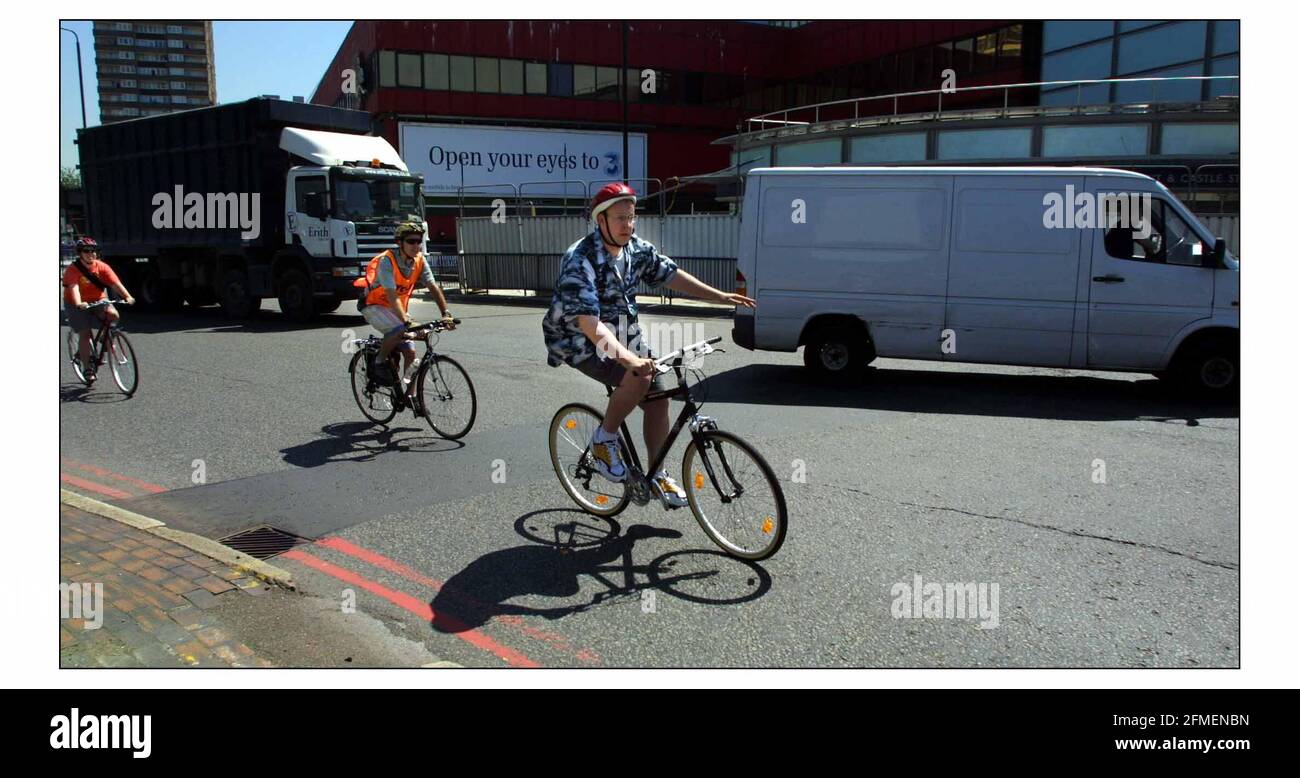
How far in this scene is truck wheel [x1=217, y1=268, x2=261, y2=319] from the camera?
18.3 meters

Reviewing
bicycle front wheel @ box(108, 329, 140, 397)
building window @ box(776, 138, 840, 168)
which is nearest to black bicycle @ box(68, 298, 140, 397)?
bicycle front wheel @ box(108, 329, 140, 397)

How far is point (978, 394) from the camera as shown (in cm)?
952

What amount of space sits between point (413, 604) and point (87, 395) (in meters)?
7.60

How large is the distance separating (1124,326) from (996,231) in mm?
1562

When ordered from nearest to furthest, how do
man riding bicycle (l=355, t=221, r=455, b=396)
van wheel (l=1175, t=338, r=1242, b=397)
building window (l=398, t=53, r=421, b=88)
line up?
1. man riding bicycle (l=355, t=221, r=455, b=396)
2. van wheel (l=1175, t=338, r=1242, b=397)
3. building window (l=398, t=53, r=421, b=88)

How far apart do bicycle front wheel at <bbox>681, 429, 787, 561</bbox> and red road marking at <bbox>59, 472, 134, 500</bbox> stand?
3900 mm

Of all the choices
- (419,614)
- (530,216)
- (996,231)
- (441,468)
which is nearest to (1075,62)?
(530,216)

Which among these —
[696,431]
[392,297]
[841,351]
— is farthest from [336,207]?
[696,431]

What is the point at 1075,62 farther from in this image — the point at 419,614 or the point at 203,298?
the point at 419,614

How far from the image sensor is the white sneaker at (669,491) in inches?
196

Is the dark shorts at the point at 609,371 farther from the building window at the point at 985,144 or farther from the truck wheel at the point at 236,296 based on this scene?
the building window at the point at 985,144

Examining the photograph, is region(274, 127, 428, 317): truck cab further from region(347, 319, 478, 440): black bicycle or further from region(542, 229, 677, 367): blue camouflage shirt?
region(542, 229, 677, 367): blue camouflage shirt

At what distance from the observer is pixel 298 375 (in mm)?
11062

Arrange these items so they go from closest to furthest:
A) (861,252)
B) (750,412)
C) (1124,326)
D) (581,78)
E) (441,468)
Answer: (441,468), (750,412), (1124,326), (861,252), (581,78)
